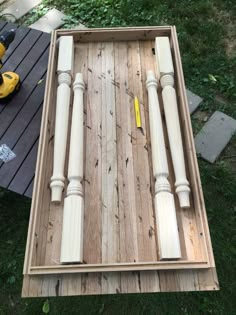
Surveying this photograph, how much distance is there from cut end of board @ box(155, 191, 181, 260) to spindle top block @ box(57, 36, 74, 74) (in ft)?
2.85

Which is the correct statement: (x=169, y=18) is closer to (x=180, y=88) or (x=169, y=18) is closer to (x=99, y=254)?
(x=180, y=88)

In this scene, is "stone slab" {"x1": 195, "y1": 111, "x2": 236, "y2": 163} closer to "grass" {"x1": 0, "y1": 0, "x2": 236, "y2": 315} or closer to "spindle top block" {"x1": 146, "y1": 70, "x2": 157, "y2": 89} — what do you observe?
"grass" {"x1": 0, "y1": 0, "x2": 236, "y2": 315}

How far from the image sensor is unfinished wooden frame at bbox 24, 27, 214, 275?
1.29 metres

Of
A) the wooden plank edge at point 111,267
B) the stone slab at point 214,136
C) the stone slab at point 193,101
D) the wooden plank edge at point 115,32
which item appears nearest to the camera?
the wooden plank edge at point 111,267

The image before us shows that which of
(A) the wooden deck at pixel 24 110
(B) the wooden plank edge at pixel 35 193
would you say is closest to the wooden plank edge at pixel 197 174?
(B) the wooden plank edge at pixel 35 193

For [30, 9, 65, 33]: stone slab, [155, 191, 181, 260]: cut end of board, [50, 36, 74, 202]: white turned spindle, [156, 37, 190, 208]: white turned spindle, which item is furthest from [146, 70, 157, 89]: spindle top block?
[30, 9, 65, 33]: stone slab

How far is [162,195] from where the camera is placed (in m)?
1.47

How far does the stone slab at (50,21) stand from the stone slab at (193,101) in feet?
4.61

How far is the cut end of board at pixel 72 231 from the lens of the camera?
4.36 ft

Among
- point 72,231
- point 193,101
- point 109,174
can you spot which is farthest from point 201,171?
point 72,231

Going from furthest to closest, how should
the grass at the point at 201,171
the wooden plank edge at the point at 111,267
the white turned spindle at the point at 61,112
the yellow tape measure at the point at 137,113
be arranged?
the grass at the point at 201,171
the yellow tape measure at the point at 137,113
the white turned spindle at the point at 61,112
the wooden plank edge at the point at 111,267

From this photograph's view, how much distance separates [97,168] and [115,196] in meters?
0.17

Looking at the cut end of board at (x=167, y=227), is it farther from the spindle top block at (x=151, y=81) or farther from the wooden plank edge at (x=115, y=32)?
the wooden plank edge at (x=115, y=32)

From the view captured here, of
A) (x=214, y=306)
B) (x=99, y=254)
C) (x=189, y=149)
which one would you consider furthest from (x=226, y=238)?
(x=99, y=254)
